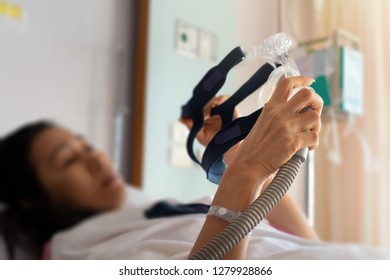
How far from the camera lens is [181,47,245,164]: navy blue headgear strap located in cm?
59

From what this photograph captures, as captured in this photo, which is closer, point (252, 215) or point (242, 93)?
point (252, 215)

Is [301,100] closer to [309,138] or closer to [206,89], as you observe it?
[309,138]

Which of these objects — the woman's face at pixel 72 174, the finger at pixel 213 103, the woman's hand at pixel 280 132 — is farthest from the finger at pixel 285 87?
the woman's face at pixel 72 174

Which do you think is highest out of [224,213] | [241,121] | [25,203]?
[241,121]

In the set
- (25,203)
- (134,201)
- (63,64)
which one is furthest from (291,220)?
(63,64)

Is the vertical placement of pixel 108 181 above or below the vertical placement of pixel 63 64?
below

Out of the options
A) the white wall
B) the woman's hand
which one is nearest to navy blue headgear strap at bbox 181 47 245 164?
the woman's hand

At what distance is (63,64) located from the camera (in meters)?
1.56

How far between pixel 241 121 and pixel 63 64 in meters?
1.15

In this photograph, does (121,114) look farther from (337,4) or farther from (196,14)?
(337,4)

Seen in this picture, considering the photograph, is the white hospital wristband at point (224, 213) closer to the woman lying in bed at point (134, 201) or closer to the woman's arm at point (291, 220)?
the woman lying in bed at point (134, 201)

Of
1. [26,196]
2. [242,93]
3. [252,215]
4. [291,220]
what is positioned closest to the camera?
[252,215]

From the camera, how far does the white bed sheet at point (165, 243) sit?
58 cm
